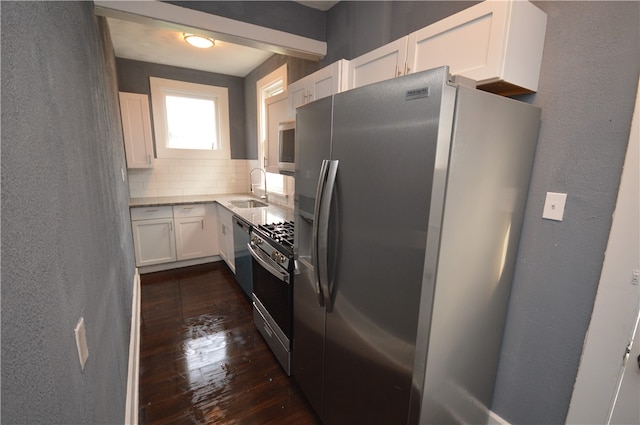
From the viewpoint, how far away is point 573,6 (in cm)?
114

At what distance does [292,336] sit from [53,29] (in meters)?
1.83

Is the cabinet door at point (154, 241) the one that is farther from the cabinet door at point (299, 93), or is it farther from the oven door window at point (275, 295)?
the cabinet door at point (299, 93)

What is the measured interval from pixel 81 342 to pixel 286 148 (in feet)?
5.57

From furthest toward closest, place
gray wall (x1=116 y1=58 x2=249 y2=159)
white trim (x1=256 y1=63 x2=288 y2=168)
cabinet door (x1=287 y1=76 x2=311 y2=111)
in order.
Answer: gray wall (x1=116 y1=58 x2=249 y2=159)
white trim (x1=256 y1=63 x2=288 y2=168)
cabinet door (x1=287 y1=76 x2=311 y2=111)

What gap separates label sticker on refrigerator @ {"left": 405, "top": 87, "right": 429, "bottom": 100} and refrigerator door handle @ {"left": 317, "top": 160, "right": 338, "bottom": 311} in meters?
0.42

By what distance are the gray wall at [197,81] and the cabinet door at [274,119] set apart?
1811 millimetres

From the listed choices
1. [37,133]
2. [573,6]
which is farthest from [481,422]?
[37,133]

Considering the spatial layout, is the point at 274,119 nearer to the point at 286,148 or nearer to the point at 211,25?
the point at 286,148

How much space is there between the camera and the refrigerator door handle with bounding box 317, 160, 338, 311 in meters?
1.26

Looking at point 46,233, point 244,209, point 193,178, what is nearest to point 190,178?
point 193,178

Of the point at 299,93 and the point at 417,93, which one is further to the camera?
the point at 299,93

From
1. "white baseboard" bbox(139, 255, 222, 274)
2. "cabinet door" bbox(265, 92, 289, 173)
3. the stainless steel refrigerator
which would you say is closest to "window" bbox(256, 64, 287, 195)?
"cabinet door" bbox(265, 92, 289, 173)

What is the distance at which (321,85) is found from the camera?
2.03 meters

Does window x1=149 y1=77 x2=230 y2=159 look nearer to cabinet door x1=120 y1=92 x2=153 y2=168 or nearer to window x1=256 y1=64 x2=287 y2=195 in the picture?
cabinet door x1=120 y1=92 x2=153 y2=168
